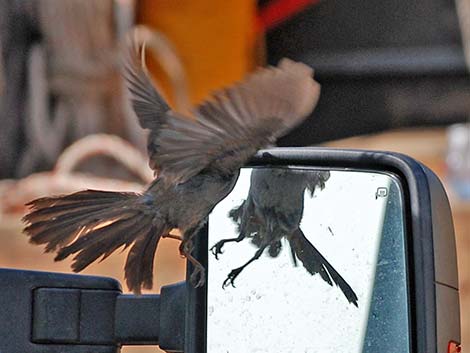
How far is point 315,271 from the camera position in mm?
1681

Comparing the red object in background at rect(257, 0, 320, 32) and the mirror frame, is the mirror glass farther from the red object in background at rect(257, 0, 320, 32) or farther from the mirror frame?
the red object in background at rect(257, 0, 320, 32)

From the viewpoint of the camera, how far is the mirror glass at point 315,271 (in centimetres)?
163

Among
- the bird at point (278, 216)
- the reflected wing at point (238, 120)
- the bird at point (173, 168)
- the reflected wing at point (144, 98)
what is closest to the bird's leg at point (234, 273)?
the bird at point (278, 216)

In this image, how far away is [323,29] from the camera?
648 cm

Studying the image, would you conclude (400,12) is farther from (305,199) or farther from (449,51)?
(305,199)

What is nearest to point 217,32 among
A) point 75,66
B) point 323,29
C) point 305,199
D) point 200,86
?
point 200,86

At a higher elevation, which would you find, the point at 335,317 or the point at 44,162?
the point at 44,162

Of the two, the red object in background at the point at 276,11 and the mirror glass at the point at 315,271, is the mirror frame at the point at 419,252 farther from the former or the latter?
the red object in background at the point at 276,11

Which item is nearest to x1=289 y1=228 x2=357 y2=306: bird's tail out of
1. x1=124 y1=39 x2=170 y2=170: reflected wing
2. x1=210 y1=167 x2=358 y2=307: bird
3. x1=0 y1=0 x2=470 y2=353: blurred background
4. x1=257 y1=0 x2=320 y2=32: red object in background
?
x1=210 y1=167 x2=358 y2=307: bird

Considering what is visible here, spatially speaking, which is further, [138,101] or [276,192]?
[138,101]

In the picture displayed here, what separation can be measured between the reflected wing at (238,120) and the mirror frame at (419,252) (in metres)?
0.21

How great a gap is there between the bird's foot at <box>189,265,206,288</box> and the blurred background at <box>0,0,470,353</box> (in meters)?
1.87

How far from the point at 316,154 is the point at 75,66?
339cm

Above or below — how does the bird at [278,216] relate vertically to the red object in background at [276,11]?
below
